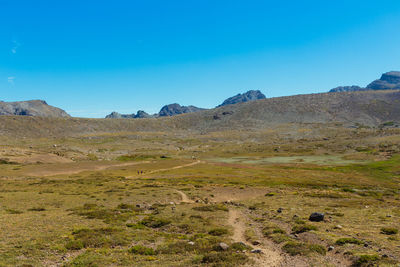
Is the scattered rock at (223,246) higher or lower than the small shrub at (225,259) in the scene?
lower

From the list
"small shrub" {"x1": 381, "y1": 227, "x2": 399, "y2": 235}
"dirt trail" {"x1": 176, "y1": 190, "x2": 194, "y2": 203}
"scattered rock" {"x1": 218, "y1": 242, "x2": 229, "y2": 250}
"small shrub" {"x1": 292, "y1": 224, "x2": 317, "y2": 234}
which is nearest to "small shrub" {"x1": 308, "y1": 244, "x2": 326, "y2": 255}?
"small shrub" {"x1": 292, "y1": 224, "x2": 317, "y2": 234}

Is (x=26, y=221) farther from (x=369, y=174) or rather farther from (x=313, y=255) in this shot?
(x=369, y=174)

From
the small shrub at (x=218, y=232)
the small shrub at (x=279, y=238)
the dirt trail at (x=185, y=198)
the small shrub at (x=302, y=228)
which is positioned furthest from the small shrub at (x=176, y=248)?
the dirt trail at (x=185, y=198)

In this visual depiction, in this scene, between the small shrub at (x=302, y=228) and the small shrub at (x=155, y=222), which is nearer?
the small shrub at (x=302, y=228)

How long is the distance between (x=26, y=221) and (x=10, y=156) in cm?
11026

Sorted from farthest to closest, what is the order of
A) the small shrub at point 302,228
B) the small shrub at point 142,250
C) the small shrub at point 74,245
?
the small shrub at point 302,228, the small shrub at point 74,245, the small shrub at point 142,250

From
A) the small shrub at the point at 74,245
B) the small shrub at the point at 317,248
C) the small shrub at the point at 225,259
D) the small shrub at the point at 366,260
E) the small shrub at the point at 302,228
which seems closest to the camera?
the small shrub at the point at 366,260

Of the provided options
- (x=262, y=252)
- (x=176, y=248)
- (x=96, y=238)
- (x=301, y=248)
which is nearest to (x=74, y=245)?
(x=96, y=238)

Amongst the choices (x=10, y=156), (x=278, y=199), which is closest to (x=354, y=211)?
(x=278, y=199)

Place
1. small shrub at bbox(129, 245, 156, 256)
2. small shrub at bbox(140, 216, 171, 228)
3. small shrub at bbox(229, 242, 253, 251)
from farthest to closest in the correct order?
small shrub at bbox(140, 216, 171, 228) → small shrub at bbox(229, 242, 253, 251) → small shrub at bbox(129, 245, 156, 256)

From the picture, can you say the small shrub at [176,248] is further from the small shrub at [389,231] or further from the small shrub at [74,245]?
the small shrub at [389,231]

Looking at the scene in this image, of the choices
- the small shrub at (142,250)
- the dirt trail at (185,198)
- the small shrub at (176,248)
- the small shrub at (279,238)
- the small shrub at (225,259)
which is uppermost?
the small shrub at (225,259)

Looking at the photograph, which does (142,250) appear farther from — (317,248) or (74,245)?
(317,248)

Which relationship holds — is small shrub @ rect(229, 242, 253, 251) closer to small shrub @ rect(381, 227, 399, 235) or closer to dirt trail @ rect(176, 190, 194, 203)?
small shrub @ rect(381, 227, 399, 235)
